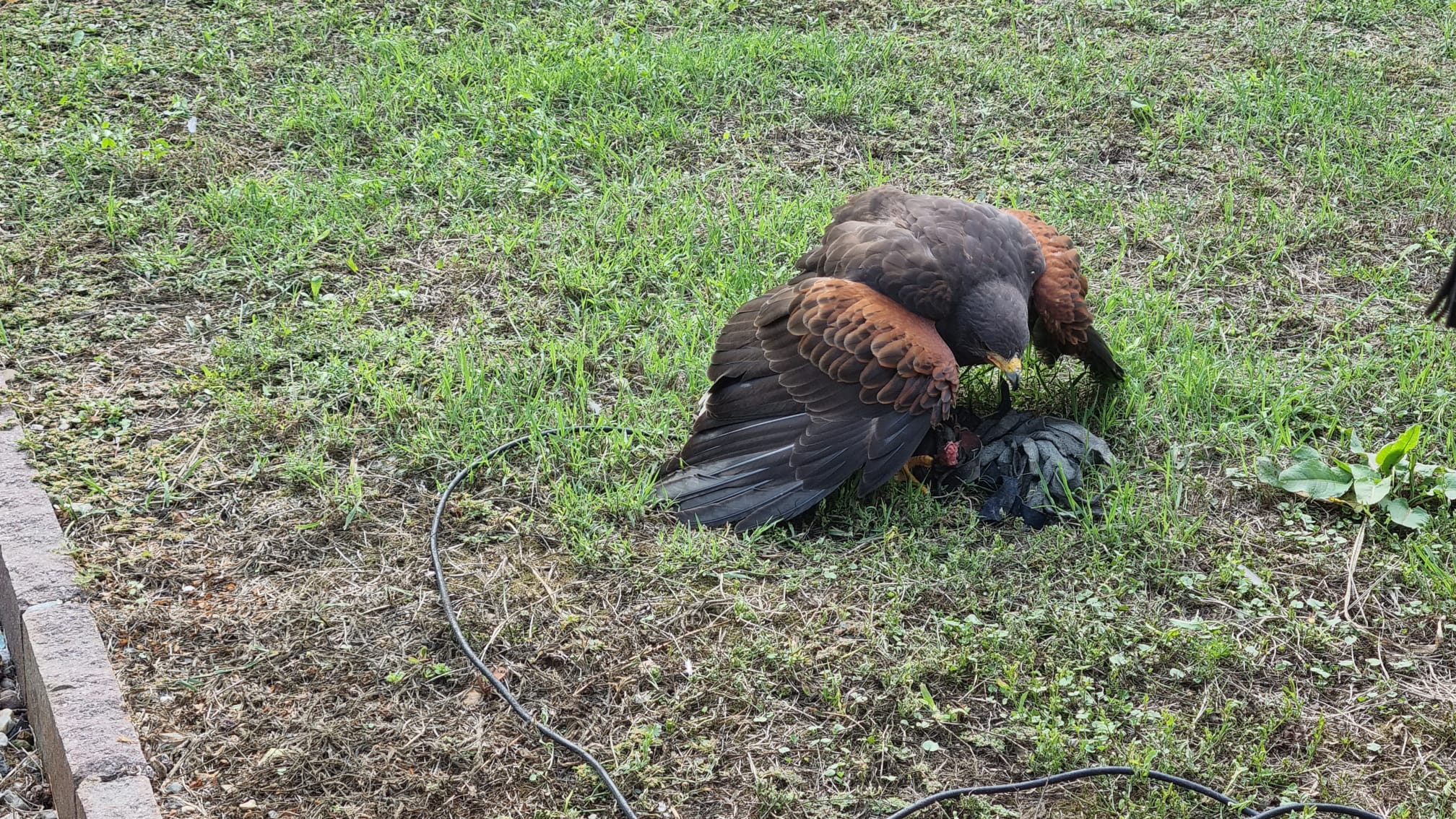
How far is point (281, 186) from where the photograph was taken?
5.96 m

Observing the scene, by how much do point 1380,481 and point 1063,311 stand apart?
120 centimetres

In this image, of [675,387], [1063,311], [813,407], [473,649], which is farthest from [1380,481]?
[473,649]

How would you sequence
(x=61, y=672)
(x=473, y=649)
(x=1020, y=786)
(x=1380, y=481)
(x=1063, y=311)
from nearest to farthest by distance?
1. (x=1020, y=786)
2. (x=61, y=672)
3. (x=473, y=649)
4. (x=1380, y=481)
5. (x=1063, y=311)

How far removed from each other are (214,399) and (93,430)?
16.7 inches

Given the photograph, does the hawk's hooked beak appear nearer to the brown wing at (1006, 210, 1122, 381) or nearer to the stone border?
the brown wing at (1006, 210, 1122, 381)

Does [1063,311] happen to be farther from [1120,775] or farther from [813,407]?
[1120,775]

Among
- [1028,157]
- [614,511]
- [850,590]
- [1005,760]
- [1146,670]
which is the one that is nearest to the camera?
[1005,760]

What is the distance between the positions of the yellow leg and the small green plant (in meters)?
1.17

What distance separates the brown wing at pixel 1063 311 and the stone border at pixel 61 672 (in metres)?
3.16

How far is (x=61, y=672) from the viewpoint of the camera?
3504mm

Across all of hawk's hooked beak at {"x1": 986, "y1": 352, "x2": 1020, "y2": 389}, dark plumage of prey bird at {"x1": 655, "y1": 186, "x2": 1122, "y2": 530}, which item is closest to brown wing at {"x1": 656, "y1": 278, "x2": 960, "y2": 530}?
dark plumage of prey bird at {"x1": 655, "y1": 186, "x2": 1122, "y2": 530}

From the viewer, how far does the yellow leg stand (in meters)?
4.37

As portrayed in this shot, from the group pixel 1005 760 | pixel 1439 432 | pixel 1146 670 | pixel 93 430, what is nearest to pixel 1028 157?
pixel 1439 432

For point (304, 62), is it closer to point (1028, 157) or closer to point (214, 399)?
point (214, 399)
